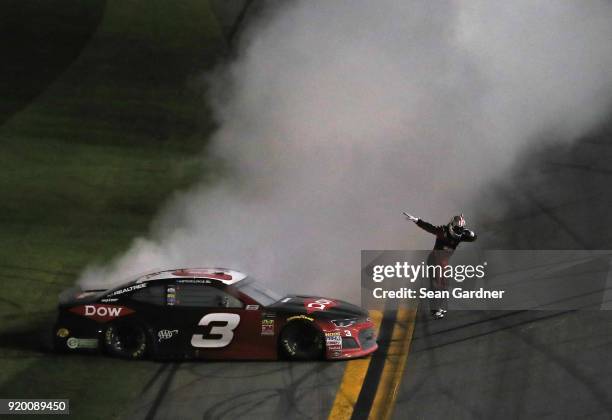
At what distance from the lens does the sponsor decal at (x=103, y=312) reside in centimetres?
1172

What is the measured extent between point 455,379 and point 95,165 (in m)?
9.37

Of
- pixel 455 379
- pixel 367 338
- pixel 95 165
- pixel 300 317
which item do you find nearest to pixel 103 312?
pixel 300 317

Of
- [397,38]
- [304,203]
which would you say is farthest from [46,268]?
[397,38]

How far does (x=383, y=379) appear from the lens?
11.0m

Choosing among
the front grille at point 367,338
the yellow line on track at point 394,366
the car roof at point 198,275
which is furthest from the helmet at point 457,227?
the car roof at point 198,275

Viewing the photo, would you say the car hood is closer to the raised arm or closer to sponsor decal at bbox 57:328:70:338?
the raised arm

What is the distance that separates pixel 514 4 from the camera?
Result: 2223 cm

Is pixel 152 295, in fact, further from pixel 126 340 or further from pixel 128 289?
pixel 126 340

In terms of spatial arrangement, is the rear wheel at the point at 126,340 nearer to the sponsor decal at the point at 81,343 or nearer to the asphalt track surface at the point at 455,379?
the sponsor decal at the point at 81,343

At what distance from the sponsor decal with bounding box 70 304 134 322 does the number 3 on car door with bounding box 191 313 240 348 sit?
85cm

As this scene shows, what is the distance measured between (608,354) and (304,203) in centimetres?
640

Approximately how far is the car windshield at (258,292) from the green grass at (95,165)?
1.34 metres

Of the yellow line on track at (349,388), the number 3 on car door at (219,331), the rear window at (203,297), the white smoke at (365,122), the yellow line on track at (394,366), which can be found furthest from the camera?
the white smoke at (365,122)

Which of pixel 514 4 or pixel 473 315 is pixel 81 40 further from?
pixel 473 315
